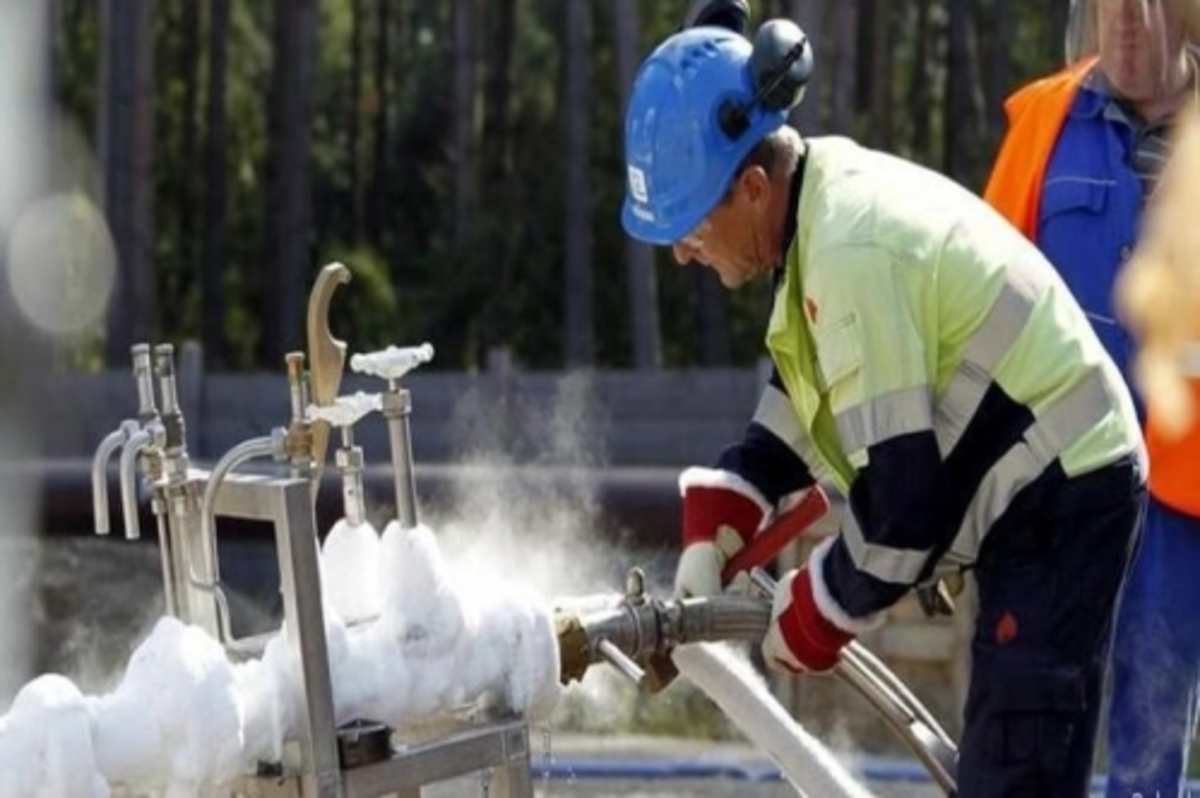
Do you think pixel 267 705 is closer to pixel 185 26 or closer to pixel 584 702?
pixel 584 702

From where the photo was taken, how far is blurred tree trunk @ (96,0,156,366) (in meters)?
20.0

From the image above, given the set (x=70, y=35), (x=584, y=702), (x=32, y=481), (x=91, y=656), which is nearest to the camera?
(x=584, y=702)

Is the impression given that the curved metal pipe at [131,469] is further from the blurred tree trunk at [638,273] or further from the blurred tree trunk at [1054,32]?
the blurred tree trunk at [1054,32]

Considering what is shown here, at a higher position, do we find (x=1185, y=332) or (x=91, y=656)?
(x=1185, y=332)

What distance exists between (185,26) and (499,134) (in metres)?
4.05

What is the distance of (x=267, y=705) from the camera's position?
299 cm

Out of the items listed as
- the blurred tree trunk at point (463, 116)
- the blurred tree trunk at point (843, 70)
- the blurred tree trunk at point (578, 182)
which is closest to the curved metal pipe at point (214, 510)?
the blurred tree trunk at point (843, 70)

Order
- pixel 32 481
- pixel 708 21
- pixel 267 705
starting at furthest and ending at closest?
pixel 32 481 < pixel 708 21 < pixel 267 705

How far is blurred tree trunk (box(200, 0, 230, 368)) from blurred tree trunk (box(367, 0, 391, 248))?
5409mm

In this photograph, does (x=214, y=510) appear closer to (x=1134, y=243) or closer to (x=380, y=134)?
(x=1134, y=243)

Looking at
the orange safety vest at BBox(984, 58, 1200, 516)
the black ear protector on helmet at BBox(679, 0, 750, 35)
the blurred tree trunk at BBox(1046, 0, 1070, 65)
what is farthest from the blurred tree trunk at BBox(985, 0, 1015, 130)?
the black ear protector on helmet at BBox(679, 0, 750, 35)

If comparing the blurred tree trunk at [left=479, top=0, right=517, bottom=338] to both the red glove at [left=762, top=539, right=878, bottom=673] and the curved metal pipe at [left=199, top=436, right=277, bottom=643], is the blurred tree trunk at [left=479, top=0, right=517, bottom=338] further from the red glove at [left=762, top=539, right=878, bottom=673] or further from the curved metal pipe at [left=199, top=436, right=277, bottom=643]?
the curved metal pipe at [left=199, top=436, right=277, bottom=643]

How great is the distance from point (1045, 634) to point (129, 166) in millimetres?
17504

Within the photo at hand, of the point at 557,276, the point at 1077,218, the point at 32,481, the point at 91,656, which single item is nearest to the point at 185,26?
the point at 557,276
